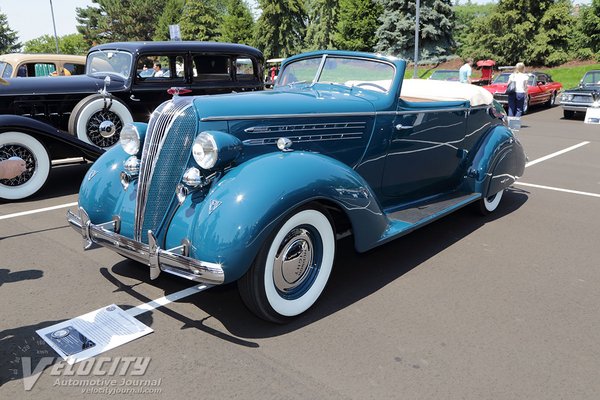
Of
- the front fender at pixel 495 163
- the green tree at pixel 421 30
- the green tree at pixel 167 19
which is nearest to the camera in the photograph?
the front fender at pixel 495 163

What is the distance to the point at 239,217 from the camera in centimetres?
255

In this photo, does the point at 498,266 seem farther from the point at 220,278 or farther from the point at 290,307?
the point at 220,278

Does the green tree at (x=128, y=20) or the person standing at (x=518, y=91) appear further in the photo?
the green tree at (x=128, y=20)

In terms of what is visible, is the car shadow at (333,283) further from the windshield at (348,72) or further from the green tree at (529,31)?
the green tree at (529,31)

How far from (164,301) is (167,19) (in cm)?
5415

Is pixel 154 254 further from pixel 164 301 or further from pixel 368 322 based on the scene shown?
pixel 368 322

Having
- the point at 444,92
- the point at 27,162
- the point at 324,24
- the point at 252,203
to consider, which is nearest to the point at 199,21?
the point at 324,24

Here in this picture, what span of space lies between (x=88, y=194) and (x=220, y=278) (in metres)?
1.48

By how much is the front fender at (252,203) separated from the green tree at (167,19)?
51.9 meters

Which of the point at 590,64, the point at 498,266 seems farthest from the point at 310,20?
the point at 498,266

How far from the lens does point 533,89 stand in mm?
16484

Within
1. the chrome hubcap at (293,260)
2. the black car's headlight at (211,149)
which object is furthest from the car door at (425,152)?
the black car's headlight at (211,149)

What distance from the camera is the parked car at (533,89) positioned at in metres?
15.7

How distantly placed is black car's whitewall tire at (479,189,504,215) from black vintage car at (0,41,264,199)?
3635mm
